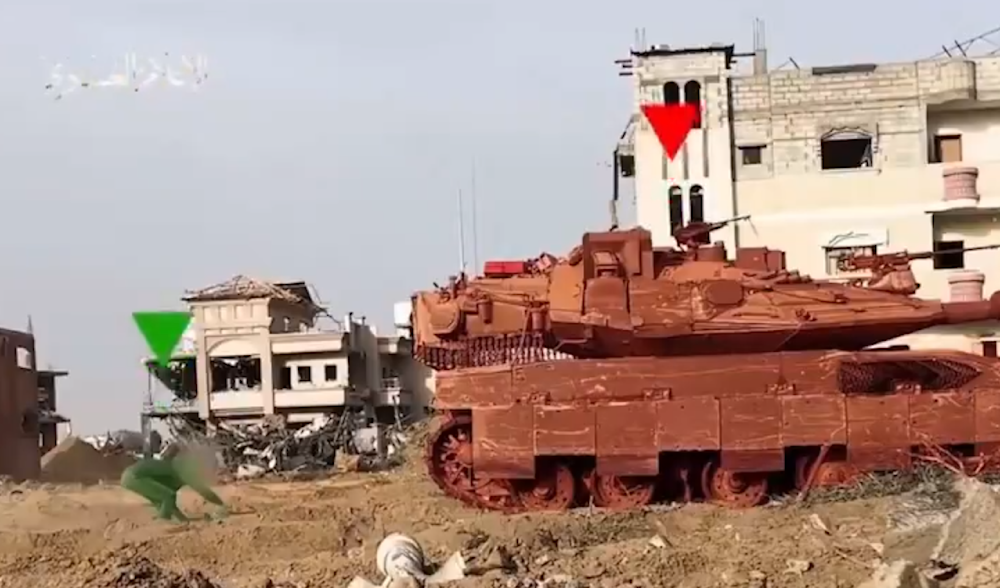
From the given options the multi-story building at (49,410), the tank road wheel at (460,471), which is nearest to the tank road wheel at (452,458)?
the tank road wheel at (460,471)

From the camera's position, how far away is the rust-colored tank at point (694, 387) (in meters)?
14.6

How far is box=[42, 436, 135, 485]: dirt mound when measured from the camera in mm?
35312

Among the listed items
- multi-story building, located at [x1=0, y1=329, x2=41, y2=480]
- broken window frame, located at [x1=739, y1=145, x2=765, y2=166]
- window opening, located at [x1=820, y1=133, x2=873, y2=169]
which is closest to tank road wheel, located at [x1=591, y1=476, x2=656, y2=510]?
broken window frame, located at [x1=739, y1=145, x2=765, y2=166]

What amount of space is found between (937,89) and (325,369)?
2480cm

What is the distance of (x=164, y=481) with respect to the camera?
17109mm

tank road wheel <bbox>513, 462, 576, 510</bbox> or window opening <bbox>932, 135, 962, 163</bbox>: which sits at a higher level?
window opening <bbox>932, 135, 962, 163</bbox>

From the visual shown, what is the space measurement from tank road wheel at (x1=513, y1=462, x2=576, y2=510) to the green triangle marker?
88.3ft

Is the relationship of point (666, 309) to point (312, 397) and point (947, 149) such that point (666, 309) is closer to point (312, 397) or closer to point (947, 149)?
point (947, 149)

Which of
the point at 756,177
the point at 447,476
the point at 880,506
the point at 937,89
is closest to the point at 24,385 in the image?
the point at 756,177

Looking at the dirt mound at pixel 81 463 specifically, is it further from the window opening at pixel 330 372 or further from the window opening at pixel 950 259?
the window opening at pixel 950 259

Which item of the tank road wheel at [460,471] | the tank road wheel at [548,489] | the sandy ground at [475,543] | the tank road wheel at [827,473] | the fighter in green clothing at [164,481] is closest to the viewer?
the sandy ground at [475,543]

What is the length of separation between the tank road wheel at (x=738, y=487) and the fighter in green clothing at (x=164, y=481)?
257 inches

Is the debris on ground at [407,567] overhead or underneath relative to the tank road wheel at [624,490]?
overhead

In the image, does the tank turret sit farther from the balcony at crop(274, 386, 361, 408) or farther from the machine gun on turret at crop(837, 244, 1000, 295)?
the balcony at crop(274, 386, 361, 408)
